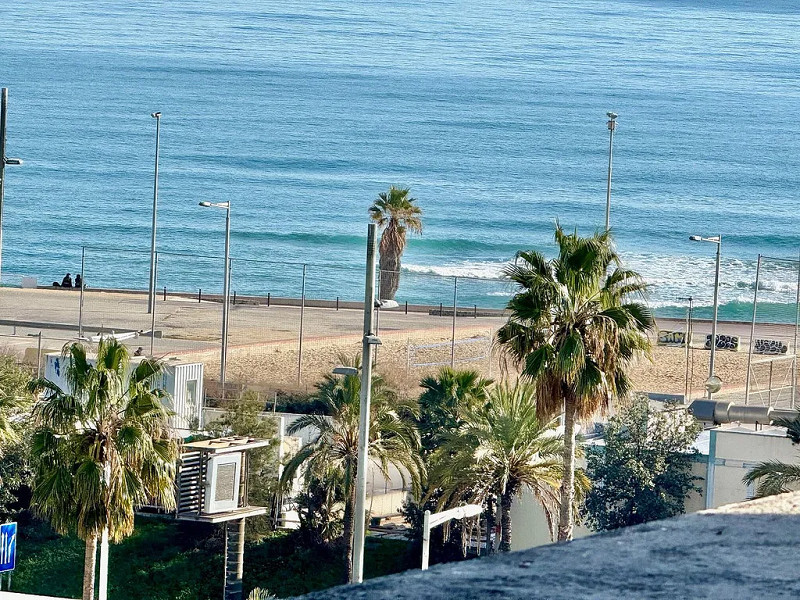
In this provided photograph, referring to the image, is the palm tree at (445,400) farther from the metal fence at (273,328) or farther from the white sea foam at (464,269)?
the white sea foam at (464,269)

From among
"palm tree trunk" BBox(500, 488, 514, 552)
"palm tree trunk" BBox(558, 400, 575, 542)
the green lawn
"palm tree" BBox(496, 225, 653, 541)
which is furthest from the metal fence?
"palm tree trunk" BBox(558, 400, 575, 542)

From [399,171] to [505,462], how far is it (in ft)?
326

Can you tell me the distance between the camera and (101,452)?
21.8 m

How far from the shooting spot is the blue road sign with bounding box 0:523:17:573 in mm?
25469

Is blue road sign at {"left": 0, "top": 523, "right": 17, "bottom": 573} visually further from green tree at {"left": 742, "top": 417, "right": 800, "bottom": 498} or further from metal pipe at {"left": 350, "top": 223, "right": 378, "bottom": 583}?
green tree at {"left": 742, "top": 417, "right": 800, "bottom": 498}

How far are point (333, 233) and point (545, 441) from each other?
72.5m

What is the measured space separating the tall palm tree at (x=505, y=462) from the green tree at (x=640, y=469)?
217 cm

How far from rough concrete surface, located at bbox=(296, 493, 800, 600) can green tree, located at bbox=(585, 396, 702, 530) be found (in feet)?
82.6

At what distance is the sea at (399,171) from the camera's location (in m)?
89.4

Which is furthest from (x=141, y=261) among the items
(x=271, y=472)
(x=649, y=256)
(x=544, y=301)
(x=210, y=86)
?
(x=210, y=86)

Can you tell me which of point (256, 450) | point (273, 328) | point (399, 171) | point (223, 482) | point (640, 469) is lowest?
point (256, 450)

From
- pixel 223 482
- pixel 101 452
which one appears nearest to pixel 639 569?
pixel 101 452

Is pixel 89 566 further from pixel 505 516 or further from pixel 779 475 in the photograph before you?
pixel 779 475

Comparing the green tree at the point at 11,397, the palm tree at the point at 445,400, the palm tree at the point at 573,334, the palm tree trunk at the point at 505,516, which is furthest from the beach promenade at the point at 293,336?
the palm tree at the point at 573,334
